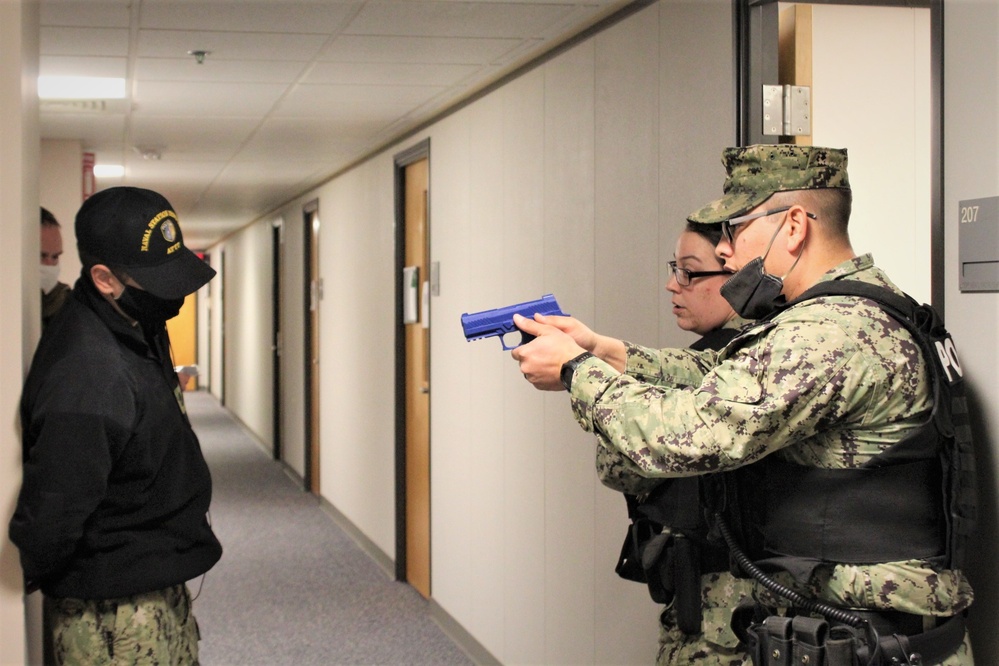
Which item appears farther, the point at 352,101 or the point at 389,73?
→ the point at 352,101

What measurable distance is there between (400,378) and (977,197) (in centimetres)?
413

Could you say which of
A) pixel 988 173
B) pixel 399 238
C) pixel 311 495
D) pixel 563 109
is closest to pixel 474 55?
pixel 563 109

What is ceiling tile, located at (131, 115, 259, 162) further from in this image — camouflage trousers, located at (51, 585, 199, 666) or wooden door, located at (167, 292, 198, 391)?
wooden door, located at (167, 292, 198, 391)

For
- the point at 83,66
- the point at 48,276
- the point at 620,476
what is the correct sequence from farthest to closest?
the point at 83,66 < the point at 48,276 < the point at 620,476

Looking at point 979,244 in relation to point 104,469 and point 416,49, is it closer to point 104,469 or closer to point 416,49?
point 104,469

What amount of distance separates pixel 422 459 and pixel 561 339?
11.7 ft

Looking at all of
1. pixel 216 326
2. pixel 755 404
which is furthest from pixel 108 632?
pixel 216 326

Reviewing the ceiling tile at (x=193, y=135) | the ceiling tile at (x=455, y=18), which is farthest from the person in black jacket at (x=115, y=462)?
the ceiling tile at (x=193, y=135)

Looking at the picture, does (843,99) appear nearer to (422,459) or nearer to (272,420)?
(422,459)

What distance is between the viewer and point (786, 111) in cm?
234

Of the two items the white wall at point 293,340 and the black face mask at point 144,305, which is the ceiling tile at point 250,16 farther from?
the white wall at point 293,340

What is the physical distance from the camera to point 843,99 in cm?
299

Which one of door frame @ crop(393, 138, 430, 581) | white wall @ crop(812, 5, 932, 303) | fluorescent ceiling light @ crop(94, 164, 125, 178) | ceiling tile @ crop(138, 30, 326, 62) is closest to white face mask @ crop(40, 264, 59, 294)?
ceiling tile @ crop(138, 30, 326, 62)

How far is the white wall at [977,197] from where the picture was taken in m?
1.63
